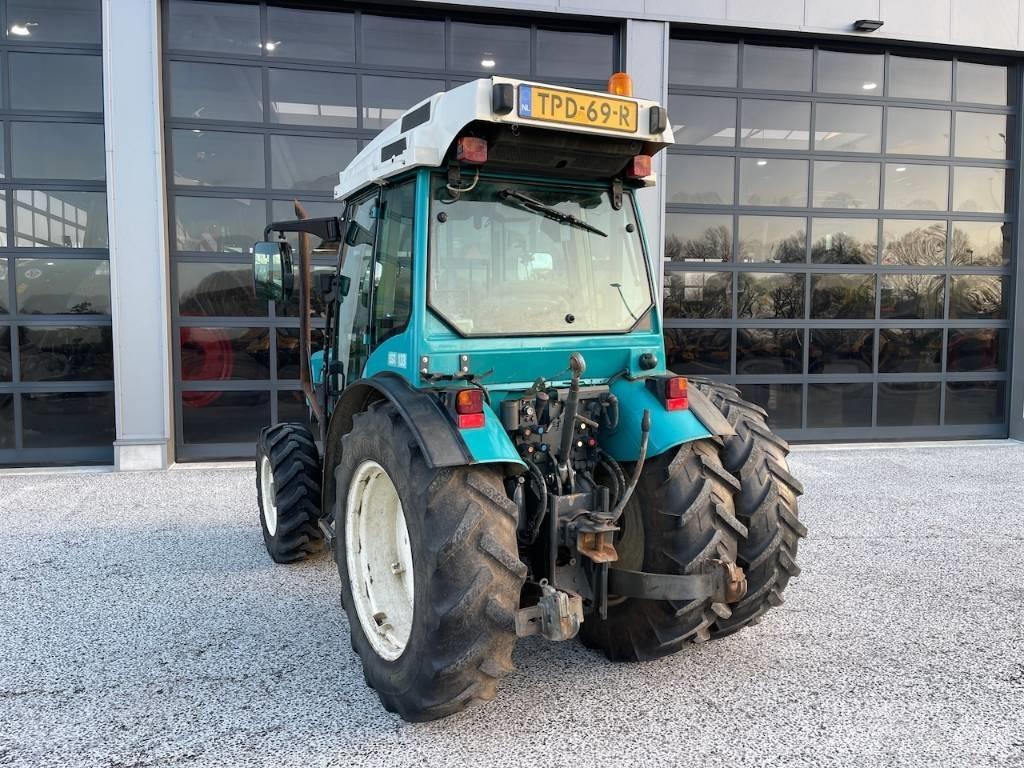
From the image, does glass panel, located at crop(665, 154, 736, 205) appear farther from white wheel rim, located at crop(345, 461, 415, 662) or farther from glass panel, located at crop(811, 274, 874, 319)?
white wheel rim, located at crop(345, 461, 415, 662)

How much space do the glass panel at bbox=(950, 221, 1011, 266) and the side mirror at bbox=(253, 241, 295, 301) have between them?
27.1 feet

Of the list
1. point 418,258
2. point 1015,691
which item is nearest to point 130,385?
point 418,258

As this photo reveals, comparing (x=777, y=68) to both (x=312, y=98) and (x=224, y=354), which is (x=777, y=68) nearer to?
(x=312, y=98)

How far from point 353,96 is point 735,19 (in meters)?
4.13

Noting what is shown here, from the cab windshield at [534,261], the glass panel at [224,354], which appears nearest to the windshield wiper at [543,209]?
the cab windshield at [534,261]

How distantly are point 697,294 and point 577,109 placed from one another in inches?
234

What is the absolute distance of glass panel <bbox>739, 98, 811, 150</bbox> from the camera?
28.0 ft

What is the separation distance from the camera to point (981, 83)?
8.96m

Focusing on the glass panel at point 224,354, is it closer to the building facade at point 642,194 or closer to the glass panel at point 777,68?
the building facade at point 642,194

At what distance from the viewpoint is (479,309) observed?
3.11 meters

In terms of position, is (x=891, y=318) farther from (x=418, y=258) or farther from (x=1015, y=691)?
(x=418, y=258)

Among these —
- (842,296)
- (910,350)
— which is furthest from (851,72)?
(910,350)

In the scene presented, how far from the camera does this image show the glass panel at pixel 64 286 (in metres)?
7.45

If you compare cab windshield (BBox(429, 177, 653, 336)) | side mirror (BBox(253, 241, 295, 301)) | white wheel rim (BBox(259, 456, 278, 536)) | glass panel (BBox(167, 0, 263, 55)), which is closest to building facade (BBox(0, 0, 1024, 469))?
glass panel (BBox(167, 0, 263, 55))
